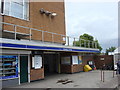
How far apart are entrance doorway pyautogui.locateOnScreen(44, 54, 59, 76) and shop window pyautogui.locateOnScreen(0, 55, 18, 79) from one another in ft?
24.8

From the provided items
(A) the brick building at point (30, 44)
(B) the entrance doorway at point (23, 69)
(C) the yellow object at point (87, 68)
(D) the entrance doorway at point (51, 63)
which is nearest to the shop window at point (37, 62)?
(A) the brick building at point (30, 44)

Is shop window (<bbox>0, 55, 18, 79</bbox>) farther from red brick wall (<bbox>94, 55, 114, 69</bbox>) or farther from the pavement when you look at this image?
red brick wall (<bbox>94, 55, 114, 69</bbox>)

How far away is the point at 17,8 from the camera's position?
13.0 m

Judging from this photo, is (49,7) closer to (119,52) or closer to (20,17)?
(20,17)

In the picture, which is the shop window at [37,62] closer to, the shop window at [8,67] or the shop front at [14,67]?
the shop front at [14,67]

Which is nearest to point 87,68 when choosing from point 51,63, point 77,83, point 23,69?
point 51,63

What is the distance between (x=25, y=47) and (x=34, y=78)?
3254 mm

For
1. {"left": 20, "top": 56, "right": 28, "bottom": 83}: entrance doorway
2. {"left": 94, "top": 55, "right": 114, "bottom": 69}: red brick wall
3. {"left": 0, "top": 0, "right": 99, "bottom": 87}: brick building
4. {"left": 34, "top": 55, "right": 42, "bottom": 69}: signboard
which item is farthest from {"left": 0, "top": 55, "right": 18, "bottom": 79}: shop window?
{"left": 94, "top": 55, "right": 114, "bottom": 69}: red brick wall

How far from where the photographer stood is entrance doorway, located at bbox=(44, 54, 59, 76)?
60.4 ft

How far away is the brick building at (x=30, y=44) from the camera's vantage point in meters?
10.8

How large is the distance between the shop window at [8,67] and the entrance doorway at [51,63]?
755 cm

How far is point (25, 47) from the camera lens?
1045 cm

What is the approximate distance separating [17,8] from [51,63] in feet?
28.0

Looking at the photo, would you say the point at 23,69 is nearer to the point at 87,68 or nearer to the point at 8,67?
the point at 8,67
